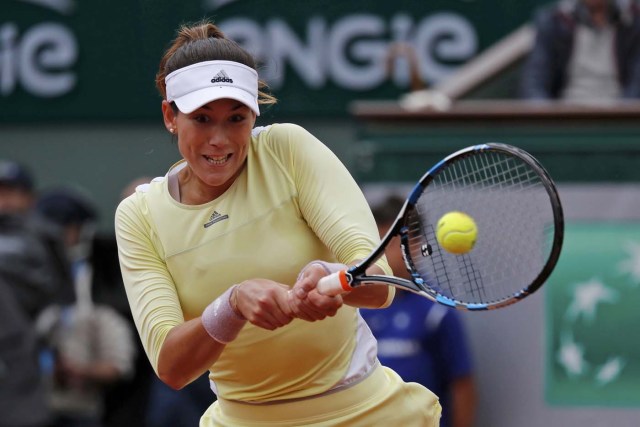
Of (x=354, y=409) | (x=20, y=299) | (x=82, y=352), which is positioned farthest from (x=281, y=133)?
(x=82, y=352)

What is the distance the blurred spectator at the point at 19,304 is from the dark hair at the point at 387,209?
6.71 ft

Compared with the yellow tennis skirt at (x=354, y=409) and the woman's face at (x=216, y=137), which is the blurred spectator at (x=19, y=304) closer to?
the yellow tennis skirt at (x=354, y=409)

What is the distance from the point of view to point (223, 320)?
307 centimetres

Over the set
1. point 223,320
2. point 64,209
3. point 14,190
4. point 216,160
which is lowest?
point 64,209

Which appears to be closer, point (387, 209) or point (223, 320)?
point (223, 320)

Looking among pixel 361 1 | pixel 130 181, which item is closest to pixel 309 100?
pixel 361 1

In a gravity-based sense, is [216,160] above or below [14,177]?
above

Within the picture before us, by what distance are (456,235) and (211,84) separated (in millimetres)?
699

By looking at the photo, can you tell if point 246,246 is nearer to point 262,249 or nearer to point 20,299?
point 262,249

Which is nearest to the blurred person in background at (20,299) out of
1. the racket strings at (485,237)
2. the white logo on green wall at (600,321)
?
the white logo on green wall at (600,321)

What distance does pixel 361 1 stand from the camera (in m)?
8.34

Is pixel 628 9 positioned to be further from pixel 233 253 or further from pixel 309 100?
pixel 233 253

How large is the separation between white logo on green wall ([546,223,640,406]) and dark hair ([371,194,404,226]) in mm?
860

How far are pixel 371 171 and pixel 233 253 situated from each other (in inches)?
115
